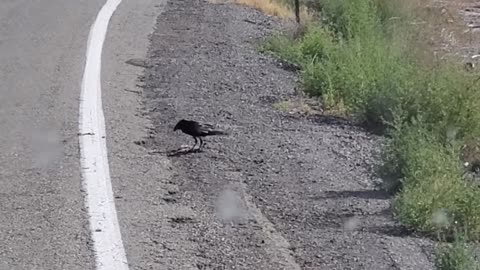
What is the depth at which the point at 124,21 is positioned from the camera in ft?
57.6

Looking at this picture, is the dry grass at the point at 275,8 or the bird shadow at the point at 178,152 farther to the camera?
the dry grass at the point at 275,8

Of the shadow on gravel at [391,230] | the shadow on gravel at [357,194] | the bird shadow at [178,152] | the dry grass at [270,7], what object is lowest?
the dry grass at [270,7]

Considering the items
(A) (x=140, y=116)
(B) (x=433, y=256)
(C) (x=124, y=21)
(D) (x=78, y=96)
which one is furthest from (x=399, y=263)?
(C) (x=124, y=21)

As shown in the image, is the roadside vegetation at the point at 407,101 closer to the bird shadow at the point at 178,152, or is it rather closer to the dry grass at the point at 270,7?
the dry grass at the point at 270,7

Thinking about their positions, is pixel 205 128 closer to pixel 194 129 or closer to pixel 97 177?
pixel 194 129

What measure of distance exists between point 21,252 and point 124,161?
234 centimetres

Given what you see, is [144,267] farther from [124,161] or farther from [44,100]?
[44,100]

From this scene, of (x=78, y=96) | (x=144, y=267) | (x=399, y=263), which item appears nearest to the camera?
(x=144, y=267)

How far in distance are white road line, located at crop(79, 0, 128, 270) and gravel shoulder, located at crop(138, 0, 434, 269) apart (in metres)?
0.14

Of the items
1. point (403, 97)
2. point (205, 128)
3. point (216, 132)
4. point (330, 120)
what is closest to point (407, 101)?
point (403, 97)

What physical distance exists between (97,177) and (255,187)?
1189 mm

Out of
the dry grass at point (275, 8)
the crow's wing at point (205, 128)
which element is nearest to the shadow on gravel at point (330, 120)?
the crow's wing at point (205, 128)

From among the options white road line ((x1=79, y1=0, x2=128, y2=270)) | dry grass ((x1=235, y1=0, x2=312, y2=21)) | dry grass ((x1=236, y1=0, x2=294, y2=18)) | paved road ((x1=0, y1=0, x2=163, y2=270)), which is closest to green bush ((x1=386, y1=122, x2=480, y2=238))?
white road line ((x1=79, y1=0, x2=128, y2=270))

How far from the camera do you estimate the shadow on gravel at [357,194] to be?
26.7 ft
